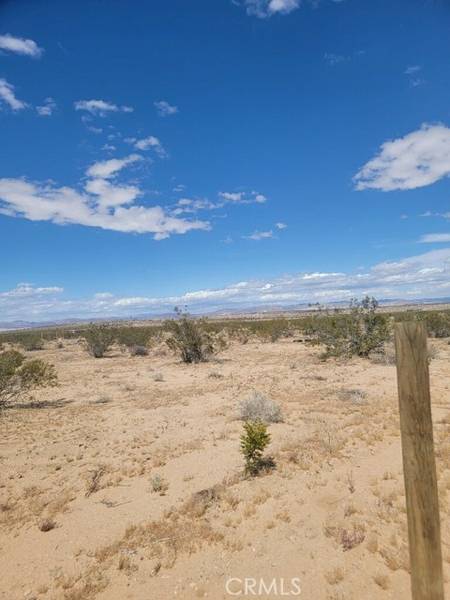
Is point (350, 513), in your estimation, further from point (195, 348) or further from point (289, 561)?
point (195, 348)

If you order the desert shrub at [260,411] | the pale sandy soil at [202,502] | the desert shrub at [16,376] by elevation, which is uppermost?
the desert shrub at [16,376]

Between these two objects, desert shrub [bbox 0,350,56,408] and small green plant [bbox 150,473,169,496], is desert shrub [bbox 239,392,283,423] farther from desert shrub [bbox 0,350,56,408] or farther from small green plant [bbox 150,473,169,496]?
desert shrub [bbox 0,350,56,408]

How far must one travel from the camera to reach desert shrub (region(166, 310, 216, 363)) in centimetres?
2684

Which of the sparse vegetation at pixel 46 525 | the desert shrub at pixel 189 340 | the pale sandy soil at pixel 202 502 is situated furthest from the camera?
the desert shrub at pixel 189 340

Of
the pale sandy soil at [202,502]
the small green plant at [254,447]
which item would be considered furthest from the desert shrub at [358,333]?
the small green plant at [254,447]

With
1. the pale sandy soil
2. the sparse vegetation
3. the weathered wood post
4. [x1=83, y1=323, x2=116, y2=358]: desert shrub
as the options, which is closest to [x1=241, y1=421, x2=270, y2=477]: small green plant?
the pale sandy soil

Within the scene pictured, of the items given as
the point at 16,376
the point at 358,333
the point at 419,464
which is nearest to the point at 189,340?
the point at 358,333

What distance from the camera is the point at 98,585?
4.96 m

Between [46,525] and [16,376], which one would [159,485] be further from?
[16,376]

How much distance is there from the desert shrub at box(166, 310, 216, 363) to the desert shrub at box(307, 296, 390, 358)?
317 inches

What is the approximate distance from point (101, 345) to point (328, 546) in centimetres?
3109

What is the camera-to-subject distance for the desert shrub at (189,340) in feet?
88.1

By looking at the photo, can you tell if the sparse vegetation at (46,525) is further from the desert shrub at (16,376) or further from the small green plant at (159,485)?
the desert shrub at (16,376)

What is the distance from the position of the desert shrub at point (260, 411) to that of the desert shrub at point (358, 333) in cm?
1284
